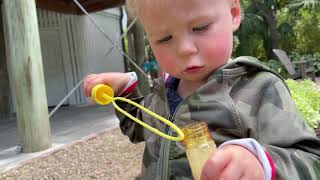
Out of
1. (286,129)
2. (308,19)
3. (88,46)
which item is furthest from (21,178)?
(308,19)

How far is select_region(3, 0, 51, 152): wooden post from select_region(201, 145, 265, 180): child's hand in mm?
4376

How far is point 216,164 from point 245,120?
0.37 m

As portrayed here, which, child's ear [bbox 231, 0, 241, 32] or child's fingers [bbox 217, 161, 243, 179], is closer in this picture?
child's fingers [bbox 217, 161, 243, 179]

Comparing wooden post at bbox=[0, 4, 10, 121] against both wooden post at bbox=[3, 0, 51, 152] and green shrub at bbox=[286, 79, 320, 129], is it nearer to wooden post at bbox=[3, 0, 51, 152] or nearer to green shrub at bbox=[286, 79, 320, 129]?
wooden post at bbox=[3, 0, 51, 152]

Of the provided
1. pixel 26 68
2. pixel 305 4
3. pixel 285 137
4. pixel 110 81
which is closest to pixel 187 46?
pixel 285 137

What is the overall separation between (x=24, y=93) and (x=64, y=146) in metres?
0.82

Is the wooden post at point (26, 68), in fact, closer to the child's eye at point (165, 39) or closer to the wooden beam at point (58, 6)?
the child's eye at point (165, 39)

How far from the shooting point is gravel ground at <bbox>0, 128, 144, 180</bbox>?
4078 mm

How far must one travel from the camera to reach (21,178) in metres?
4.06

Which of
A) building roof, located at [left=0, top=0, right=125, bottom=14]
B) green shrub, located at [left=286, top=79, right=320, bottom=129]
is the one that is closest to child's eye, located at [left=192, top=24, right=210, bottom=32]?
green shrub, located at [left=286, top=79, right=320, bottom=129]

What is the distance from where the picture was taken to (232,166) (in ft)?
2.42

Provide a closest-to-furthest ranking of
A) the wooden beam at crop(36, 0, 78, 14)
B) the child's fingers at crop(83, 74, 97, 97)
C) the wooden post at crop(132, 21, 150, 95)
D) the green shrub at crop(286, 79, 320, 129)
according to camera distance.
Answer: the child's fingers at crop(83, 74, 97, 97)
the green shrub at crop(286, 79, 320, 129)
the wooden post at crop(132, 21, 150, 95)
the wooden beam at crop(36, 0, 78, 14)

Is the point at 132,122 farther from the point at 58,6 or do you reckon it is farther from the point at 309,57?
the point at 309,57

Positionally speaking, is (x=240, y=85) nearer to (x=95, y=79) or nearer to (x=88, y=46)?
(x=95, y=79)
